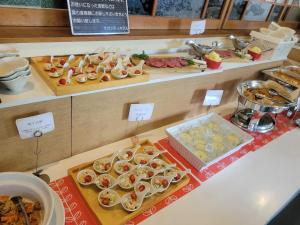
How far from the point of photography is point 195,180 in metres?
1.00

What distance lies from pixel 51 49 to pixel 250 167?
3.39ft

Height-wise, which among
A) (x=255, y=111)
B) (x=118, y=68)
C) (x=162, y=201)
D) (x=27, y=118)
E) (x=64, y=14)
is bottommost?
(x=162, y=201)

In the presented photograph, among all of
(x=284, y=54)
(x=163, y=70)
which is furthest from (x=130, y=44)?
(x=284, y=54)

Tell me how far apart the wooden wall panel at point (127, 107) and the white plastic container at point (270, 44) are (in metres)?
0.28

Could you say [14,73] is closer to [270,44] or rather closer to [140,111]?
[140,111]

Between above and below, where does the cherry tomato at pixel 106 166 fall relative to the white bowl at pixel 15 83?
below

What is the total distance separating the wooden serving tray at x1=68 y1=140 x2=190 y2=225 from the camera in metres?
0.77

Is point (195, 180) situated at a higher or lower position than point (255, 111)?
lower

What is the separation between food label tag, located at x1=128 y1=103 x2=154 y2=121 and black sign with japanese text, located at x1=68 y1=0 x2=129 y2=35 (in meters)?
0.34

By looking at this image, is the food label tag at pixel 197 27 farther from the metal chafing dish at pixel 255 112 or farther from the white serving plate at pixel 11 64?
the white serving plate at pixel 11 64

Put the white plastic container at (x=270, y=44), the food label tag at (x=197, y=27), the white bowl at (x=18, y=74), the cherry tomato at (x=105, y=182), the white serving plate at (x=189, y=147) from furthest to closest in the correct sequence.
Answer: the white plastic container at (x=270, y=44) < the food label tag at (x=197, y=27) < the white serving plate at (x=189, y=147) < the cherry tomato at (x=105, y=182) < the white bowl at (x=18, y=74)

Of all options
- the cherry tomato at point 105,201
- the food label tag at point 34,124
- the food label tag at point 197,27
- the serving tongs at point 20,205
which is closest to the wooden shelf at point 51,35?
the food label tag at point 197,27

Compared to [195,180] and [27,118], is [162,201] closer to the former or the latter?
[195,180]

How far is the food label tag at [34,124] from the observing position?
0.74 metres
